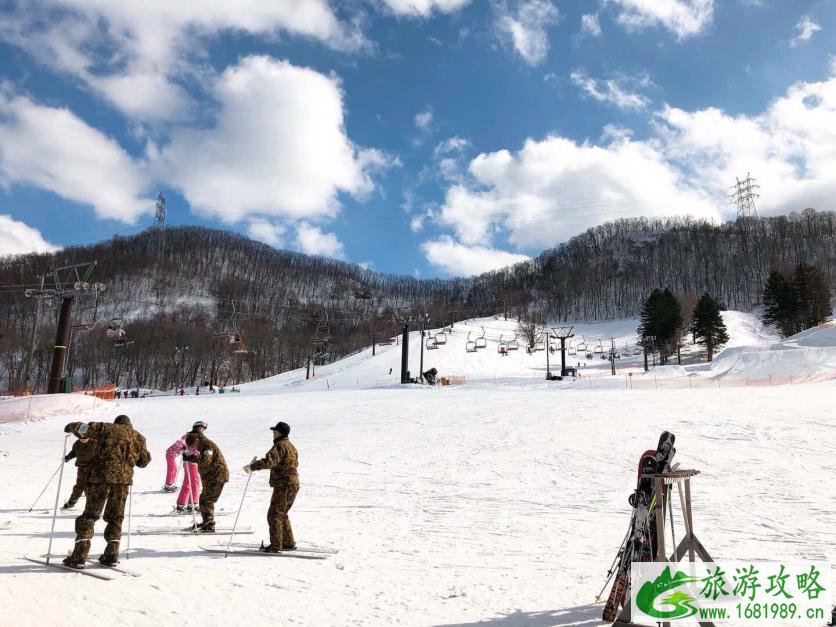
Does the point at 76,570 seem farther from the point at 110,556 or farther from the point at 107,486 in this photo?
the point at 107,486

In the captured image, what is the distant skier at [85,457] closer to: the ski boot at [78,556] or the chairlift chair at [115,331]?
the ski boot at [78,556]

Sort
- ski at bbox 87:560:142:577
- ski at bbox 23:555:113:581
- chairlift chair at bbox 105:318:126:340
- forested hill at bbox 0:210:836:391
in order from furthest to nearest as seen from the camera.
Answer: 1. forested hill at bbox 0:210:836:391
2. chairlift chair at bbox 105:318:126:340
3. ski at bbox 87:560:142:577
4. ski at bbox 23:555:113:581

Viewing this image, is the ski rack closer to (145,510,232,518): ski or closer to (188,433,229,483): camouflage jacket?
(188,433,229,483): camouflage jacket

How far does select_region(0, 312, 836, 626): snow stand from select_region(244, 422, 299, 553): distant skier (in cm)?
33

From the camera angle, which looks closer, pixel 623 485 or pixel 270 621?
pixel 270 621

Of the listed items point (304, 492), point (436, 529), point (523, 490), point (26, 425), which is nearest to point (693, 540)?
point (436, 529)

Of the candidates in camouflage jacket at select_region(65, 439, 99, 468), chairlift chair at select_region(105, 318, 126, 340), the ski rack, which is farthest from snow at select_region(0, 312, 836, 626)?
chairlift chair at select_region(105, 318, 126, 340)

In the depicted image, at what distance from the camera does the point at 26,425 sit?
25000mm

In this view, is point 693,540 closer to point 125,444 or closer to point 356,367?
point 125,444

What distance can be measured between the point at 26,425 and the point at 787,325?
90.0 meters

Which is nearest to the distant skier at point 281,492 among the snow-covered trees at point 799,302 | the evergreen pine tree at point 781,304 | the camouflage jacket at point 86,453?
the camouflage jacket at point 86,453

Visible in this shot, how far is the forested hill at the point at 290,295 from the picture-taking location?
337 feet

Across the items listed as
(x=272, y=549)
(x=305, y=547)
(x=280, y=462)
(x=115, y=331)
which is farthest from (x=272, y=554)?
(x=115, y=331)

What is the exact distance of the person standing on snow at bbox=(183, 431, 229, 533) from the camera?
8.01 m
